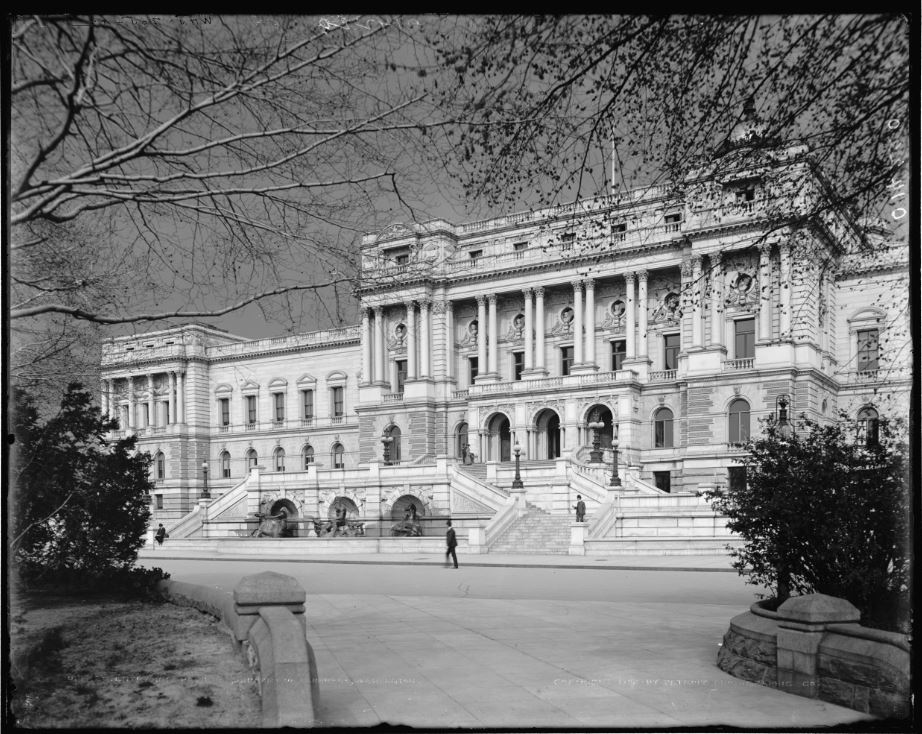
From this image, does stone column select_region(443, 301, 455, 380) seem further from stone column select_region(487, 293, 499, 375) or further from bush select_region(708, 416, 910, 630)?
bush select_region(708, 416, 910, 630)

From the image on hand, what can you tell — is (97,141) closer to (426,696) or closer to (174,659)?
(174,659)

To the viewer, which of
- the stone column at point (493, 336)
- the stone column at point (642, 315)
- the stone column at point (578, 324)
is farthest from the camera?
the stone column at point (493, 336)

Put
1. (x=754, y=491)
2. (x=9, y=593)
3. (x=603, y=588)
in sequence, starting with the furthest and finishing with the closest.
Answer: (x=603, y=588), (x=754, y=491), (x=9, y=593)

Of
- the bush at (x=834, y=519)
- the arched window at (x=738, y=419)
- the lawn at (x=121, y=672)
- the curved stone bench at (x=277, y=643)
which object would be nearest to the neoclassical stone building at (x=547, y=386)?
the arched window at (x=738, y=419)

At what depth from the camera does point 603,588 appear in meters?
19.1

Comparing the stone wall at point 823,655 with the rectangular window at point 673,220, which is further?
the rectangular window at point 673,220

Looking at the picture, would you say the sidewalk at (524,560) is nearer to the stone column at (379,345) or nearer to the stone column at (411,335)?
the stone column at (411,335)

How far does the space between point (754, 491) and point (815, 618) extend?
2276mm

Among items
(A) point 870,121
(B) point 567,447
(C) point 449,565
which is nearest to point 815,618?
(A) point 870,121

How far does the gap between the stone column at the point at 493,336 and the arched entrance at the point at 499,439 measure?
299 centimetres

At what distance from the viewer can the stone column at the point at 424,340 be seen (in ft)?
183

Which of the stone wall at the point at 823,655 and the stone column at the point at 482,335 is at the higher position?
the stone column at the point at 482,335

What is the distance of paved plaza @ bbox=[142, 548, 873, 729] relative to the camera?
24.7 feet

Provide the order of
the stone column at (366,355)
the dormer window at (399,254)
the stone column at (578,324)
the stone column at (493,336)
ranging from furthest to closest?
the stone column at (366,355)
the stone column at (493,336)
the stone column at (578,324)
the dormer window at (399,254)
